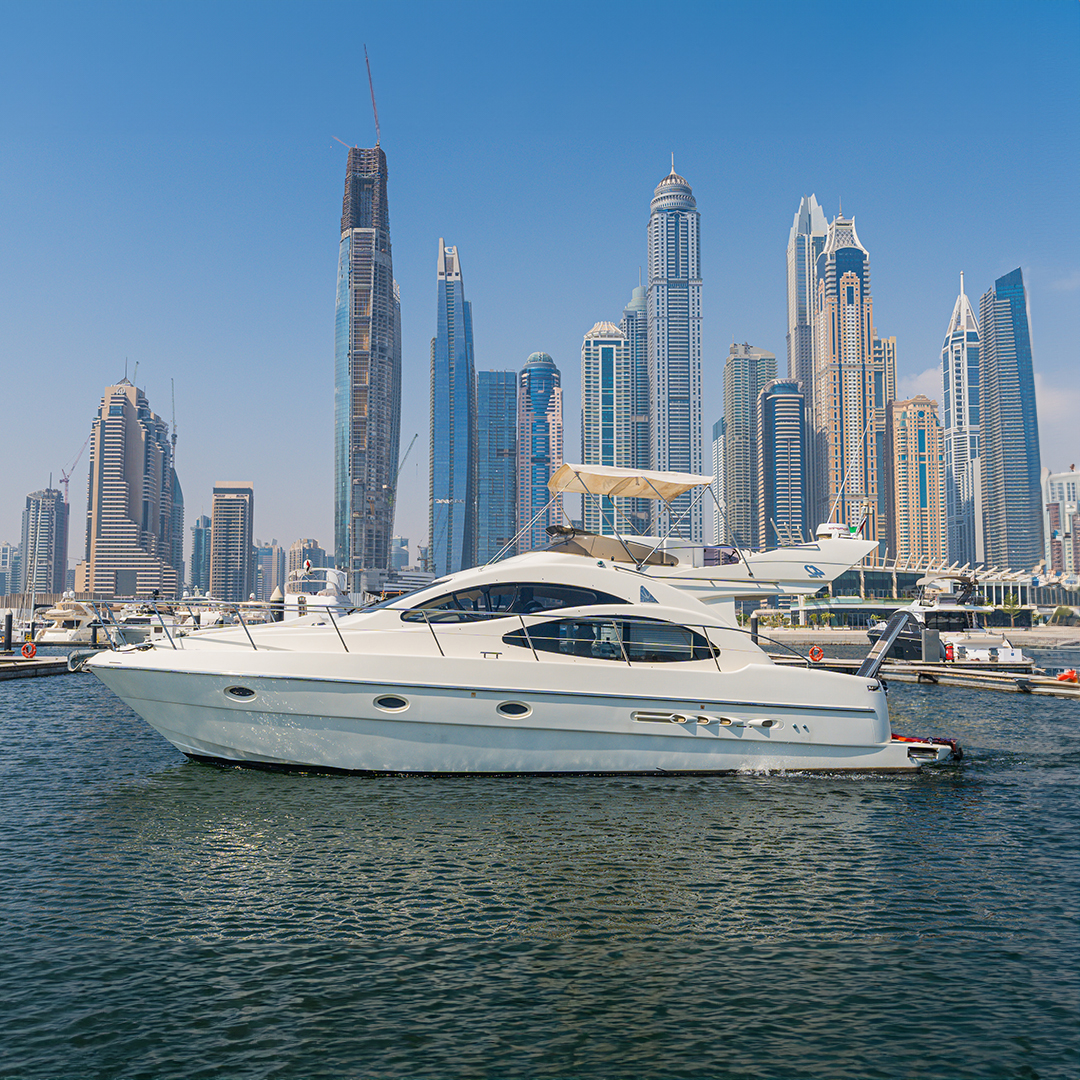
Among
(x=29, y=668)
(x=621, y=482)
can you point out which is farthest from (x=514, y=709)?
(x=29, y=668)

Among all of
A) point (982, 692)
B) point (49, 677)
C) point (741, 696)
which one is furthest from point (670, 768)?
point (49, 677)

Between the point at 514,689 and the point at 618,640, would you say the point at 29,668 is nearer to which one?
the point at 514,689

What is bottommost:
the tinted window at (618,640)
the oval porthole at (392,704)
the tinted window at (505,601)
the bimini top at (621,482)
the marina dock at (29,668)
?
the marina dock at (29,668)

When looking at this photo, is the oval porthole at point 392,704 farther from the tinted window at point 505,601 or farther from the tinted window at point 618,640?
the tinted window at point 618,640

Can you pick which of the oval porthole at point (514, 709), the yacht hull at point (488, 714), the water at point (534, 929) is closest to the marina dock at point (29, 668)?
the water at point (534, 929)

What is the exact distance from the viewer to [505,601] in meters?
14.2

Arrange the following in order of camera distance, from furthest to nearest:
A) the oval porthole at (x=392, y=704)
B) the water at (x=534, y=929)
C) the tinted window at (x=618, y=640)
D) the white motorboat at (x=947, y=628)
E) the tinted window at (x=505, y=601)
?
the white motorboat at (x=947, y=628) → the tinted window at (x=505, y=601) → the tinted window at (x=618, y=640) → the oval porthole at (x=392, y=704) → the water at (x=534, y=929)

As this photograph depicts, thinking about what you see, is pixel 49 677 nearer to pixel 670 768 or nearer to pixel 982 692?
pixel 670 768

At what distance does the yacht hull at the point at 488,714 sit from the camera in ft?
42.6

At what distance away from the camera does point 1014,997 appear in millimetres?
6570

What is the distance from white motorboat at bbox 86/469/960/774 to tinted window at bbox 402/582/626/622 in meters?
0.02

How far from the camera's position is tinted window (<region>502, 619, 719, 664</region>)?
13.8 m

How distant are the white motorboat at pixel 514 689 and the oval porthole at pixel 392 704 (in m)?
0.02

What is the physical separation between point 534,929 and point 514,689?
5.45m
